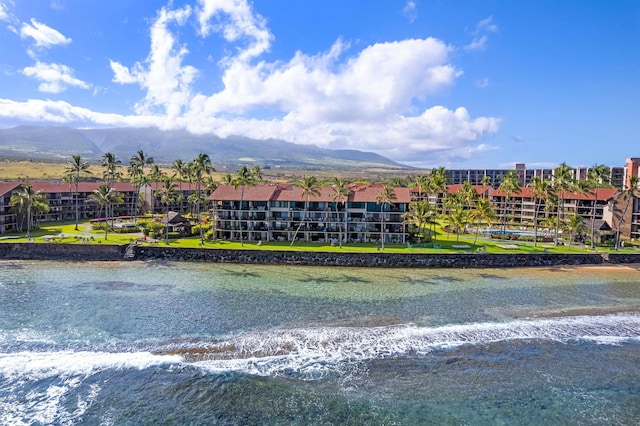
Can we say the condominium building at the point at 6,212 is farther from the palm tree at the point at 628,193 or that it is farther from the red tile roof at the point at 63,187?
the palm tree at the point at 628,193

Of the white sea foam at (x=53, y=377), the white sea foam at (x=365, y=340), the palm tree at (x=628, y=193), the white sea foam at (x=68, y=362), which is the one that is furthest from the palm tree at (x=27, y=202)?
the palm tree at (x=628, y=193)

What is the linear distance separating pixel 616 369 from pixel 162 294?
40.1 meters

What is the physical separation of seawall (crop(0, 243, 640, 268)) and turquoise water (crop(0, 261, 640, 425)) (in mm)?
9974

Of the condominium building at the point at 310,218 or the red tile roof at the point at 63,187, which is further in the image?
the red tile roof at the point at 63,187

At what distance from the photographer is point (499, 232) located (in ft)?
282

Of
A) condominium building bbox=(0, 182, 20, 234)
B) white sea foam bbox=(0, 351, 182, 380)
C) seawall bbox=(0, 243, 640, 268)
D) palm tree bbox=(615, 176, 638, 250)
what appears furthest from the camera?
condominium building bbox=(0, 182, 20, 234)

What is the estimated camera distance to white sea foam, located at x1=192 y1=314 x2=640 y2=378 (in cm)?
2894

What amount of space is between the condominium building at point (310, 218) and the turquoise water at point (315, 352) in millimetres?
21020

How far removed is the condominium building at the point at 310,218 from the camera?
71.2m

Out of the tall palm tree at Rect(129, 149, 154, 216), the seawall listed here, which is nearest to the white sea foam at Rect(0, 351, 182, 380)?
the seawall

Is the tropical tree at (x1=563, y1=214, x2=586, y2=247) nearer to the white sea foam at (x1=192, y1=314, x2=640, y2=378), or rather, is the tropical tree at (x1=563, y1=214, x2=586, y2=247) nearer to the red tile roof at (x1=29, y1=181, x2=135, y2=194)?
the white sea foam at (x1=192, y1=314, x2=640, y2=378)

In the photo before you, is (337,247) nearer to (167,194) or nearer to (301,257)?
(301,257)

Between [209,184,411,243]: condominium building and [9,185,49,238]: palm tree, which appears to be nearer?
[9,185,49,238]: palm tree

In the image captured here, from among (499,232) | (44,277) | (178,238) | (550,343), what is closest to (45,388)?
(44,277)
